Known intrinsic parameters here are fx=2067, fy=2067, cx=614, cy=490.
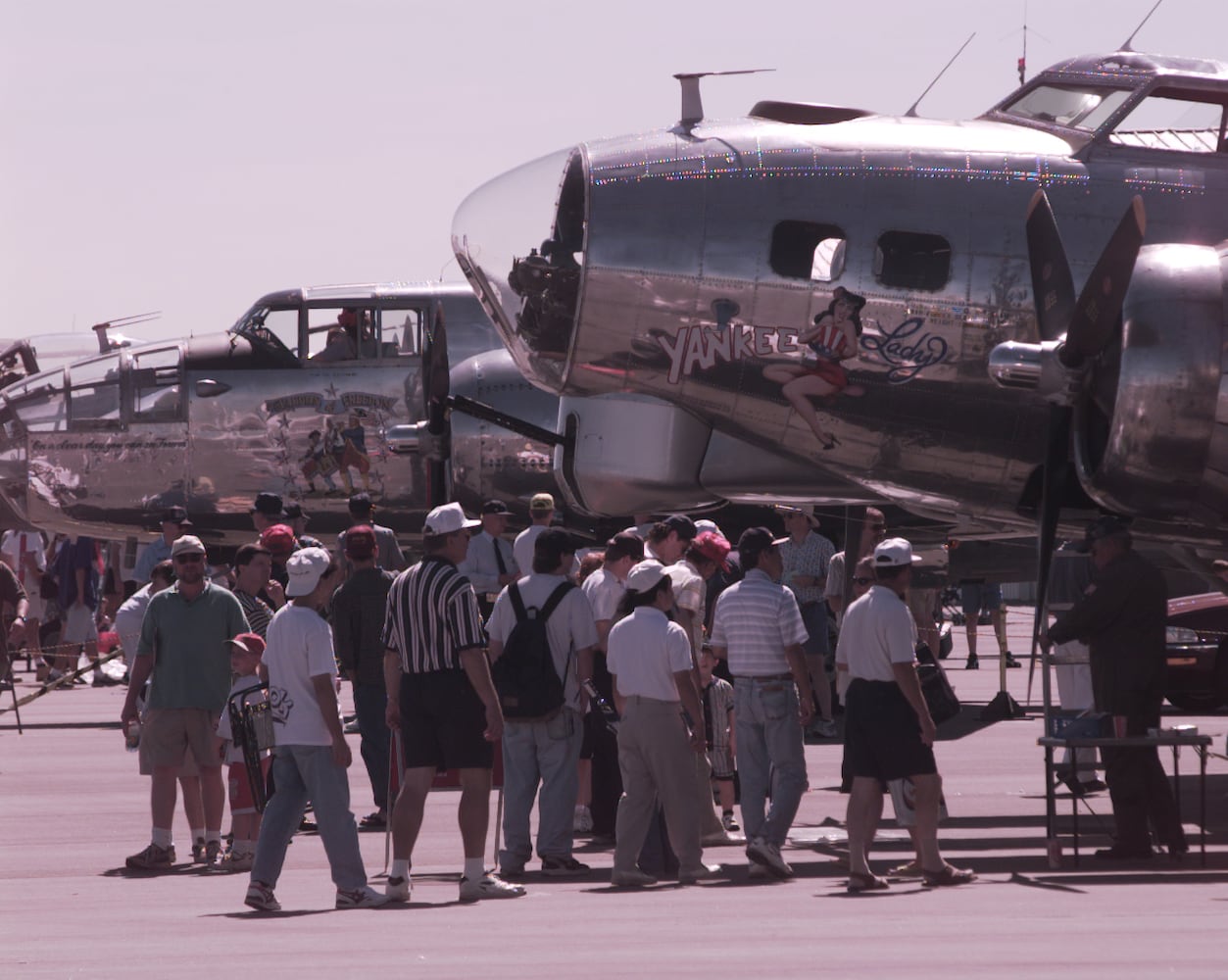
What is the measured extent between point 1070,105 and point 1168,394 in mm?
3534

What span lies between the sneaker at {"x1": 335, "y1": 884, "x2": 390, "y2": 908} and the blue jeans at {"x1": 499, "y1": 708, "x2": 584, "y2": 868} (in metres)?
1.32

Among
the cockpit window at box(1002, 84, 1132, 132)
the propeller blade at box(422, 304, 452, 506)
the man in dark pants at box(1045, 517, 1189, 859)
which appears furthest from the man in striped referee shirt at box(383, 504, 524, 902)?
the propeller blade at box(422, 304, 452, 506)

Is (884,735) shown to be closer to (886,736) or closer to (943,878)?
(886,736)

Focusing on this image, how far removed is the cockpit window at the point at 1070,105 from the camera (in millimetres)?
14281

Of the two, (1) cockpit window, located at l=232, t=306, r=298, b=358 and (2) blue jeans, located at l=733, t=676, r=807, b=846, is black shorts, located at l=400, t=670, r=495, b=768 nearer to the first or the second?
(2) blue jeans, located at l=733, t=676, r=807, b=846

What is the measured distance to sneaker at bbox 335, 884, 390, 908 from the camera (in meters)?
10.3

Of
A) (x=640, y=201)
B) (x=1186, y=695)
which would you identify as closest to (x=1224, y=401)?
(x=640, y=201)

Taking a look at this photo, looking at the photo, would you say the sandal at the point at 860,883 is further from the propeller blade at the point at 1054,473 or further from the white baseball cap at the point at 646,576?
the propeller blade at the point at 1054,473

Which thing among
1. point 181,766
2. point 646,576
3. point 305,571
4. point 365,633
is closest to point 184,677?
point 181,766

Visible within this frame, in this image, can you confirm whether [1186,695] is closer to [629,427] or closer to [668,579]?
[629,427]

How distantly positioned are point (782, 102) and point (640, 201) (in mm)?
1770

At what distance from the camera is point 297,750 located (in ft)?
34.1

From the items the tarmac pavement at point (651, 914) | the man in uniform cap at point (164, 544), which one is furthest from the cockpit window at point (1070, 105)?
the man in uniform cap at point (164, 544)

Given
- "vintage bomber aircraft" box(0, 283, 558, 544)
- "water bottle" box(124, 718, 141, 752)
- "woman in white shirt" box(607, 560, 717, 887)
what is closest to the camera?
"woman in white shirt" box(607, 560, 717, 887)
